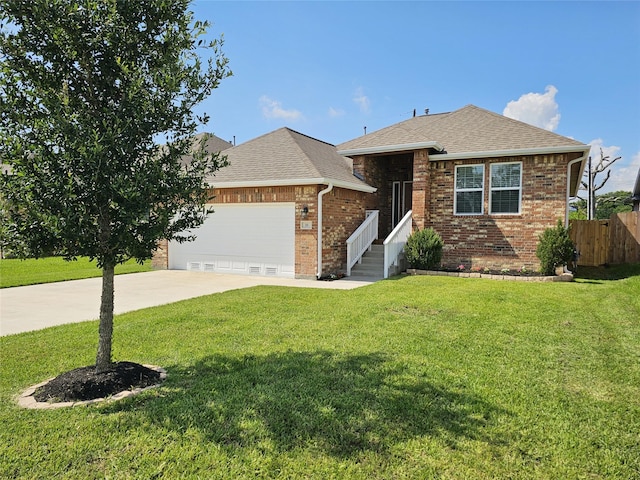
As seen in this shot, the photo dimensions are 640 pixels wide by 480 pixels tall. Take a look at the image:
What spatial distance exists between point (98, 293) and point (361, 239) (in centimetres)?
776

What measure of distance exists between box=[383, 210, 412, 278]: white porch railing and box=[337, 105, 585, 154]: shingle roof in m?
2.76

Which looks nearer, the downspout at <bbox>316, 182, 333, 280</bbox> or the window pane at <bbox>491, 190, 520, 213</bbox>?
the downspout at <bbox>316, 182, 333, 280</bbox>

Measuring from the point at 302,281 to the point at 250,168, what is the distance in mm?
4474

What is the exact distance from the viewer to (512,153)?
36.5 feet

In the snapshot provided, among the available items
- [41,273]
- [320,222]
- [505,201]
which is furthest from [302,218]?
[41,273]

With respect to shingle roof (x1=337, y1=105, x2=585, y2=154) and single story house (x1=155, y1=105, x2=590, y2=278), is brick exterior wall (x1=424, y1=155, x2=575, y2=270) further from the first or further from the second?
shingle roof (x1=337, y1=105, x2=585, y2=154)

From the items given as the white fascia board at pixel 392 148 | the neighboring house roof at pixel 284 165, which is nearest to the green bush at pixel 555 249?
the white fascia board at pixel 392 148

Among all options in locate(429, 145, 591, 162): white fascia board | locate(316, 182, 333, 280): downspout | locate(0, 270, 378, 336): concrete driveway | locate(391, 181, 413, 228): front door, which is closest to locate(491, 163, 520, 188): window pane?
locate(429, 145, 591, 162): white fascia board

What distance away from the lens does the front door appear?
14.7 meters

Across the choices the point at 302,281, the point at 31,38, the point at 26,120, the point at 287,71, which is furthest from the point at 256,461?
the point at 287,71

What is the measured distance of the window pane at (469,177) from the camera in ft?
39.3

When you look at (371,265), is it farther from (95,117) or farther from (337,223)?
(95,117)

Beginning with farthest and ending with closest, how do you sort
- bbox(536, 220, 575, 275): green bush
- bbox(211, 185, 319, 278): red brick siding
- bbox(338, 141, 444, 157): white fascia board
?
bbox(338, 141, 444, 157): white fascia board → bbox(211, 185, 319, 278): red brick siding → bbox(536, 220, 575, 275): green bush

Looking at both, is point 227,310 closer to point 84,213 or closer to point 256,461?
point 84,213
